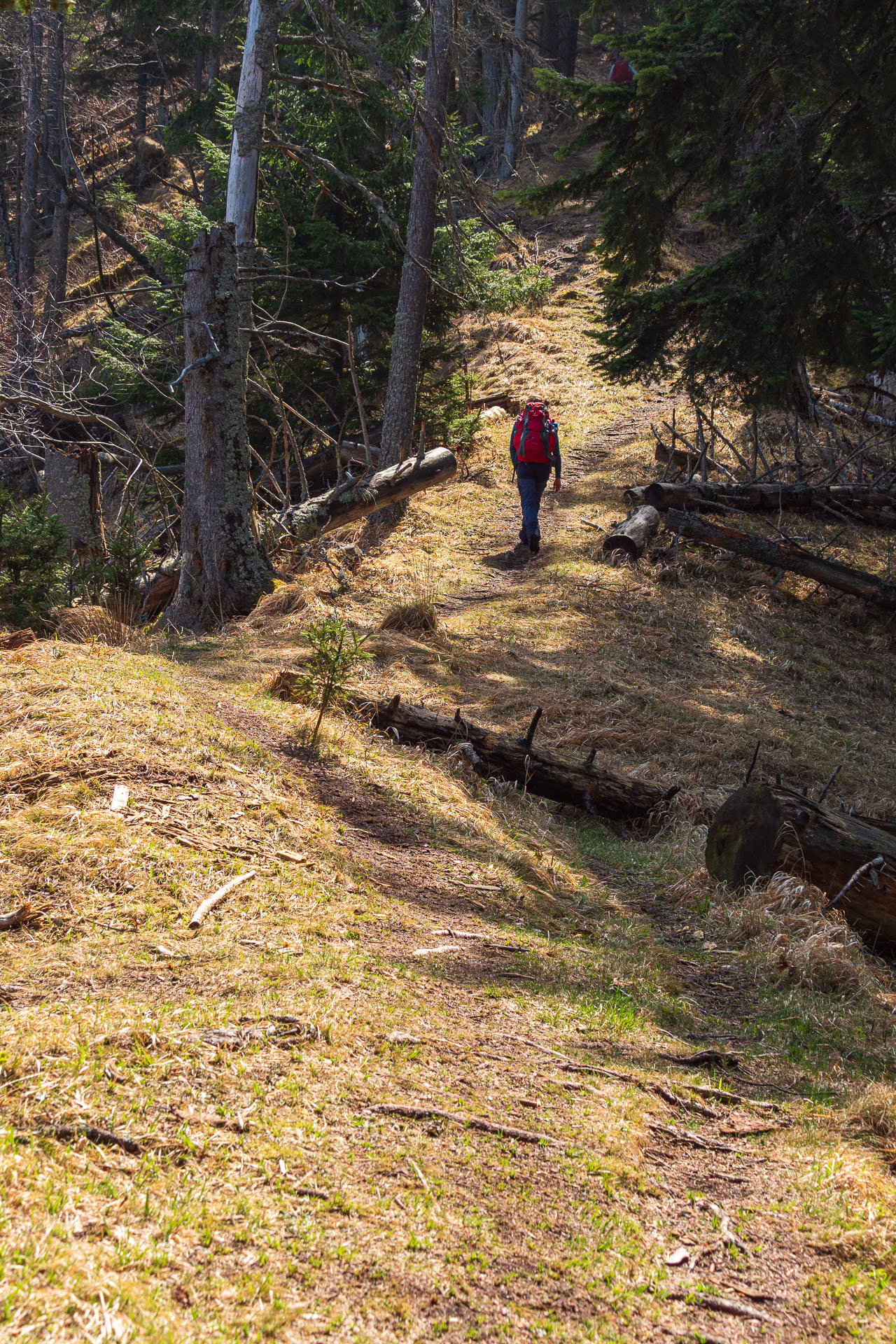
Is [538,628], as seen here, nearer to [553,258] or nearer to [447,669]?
[447,669]

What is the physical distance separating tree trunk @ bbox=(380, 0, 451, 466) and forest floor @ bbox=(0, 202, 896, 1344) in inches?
304

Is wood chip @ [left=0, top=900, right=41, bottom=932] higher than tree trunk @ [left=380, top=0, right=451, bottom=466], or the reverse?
tree trunk @ [left=380, top=0, right=451, bottom=466]

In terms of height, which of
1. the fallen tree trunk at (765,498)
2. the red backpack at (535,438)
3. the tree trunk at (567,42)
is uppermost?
the tree trunk at (567,42)

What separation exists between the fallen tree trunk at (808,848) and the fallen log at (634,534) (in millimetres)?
7559

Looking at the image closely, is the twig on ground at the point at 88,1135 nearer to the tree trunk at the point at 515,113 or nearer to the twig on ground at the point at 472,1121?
the twig on ground at the point at 472,1121

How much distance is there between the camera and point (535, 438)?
1191 cm

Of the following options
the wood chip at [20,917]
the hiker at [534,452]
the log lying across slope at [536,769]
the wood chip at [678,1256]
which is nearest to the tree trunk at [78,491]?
the log lying across slope at [536,769]

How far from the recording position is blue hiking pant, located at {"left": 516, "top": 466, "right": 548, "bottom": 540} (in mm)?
12234

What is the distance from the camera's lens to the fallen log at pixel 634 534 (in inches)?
492

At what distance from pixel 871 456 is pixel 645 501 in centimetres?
393

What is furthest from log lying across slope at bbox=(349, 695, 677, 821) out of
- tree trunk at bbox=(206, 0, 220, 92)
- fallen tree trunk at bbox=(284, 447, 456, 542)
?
tree trunk at bbox=(206, 0, 220, 92)

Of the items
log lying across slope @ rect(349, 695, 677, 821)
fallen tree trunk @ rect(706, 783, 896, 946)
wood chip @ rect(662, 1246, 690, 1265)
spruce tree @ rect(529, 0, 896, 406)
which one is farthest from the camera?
spruce tree @ rect(529, 0, 896, 406)

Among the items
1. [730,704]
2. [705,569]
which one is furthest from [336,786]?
[705,569]

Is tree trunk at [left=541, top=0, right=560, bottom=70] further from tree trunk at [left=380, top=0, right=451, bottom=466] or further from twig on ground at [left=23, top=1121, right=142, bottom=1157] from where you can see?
twig on ground at [left=23, top=1121, right=142, bottom=1157]
